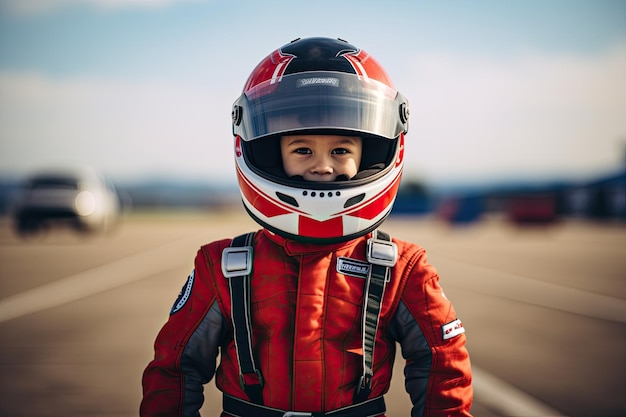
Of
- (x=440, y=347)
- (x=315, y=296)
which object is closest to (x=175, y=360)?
(x=315, y=296)

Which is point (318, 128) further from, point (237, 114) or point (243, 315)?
point (243, 315)

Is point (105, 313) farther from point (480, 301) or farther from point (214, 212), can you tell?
point (214, 212)

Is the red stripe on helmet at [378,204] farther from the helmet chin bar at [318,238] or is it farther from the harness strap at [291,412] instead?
the harness strap at [291,412]

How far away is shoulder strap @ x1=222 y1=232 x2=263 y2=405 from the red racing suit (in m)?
0.04

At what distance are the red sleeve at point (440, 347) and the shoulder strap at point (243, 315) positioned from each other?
21.8 inches

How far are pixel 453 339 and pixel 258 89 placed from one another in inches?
46.0

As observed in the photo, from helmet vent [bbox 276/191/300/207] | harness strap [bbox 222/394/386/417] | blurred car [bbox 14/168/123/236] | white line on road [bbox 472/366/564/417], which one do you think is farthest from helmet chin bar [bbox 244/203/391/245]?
blurred car [bbox 14/168/123/236]

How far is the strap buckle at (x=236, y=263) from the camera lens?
2137mm

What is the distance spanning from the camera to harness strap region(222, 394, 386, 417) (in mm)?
2057

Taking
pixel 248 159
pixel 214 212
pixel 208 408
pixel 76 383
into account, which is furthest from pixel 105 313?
pixel 214 212

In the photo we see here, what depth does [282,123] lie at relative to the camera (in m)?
2.25

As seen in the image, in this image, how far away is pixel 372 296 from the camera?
2104 mm

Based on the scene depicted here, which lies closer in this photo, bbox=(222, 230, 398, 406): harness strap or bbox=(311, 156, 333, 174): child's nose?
bbox=(222, 230, 398, 406): harness strap

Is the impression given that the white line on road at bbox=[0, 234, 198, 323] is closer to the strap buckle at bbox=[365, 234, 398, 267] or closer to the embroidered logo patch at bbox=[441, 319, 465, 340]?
the strap buckle at bbox=[365, 234, 398, 267]
